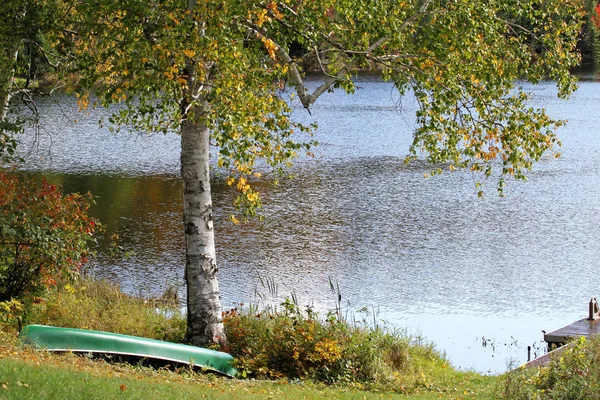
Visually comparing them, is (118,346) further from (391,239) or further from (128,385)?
(391,239)

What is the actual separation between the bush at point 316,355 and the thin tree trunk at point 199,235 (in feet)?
1.64

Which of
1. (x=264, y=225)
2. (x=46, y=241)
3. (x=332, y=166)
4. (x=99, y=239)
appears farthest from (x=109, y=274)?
(x=332, y=166)

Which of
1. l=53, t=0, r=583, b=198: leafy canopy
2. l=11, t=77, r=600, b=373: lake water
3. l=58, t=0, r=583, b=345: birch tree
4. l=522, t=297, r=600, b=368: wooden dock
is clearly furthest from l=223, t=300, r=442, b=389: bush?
l=522, t=297, r=600, b=368: wooden dock

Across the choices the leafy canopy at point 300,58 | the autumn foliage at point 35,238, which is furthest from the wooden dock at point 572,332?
the autumn foliage at point 35,238

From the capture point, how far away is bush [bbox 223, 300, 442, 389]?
10.3 m

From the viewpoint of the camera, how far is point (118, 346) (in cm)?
987

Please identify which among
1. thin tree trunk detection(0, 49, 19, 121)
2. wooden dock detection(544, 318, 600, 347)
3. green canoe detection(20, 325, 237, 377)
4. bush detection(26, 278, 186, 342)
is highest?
thin tree trunk detection(0, 49, 19, 121)

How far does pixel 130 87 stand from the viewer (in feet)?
31.8

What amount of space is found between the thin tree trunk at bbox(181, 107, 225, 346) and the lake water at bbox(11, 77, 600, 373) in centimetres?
218

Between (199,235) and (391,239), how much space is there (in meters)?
13.2

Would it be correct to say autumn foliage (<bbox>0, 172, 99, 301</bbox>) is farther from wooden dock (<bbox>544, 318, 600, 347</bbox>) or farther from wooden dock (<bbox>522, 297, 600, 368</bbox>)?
wooden dock (<bbox>544, 318, 600, 347</bbox>)

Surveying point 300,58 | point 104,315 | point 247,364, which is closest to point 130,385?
point 247,364

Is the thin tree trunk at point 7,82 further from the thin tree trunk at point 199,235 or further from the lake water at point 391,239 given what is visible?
the thin tree trunk at point 199,235

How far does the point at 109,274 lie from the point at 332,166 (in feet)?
57.4
